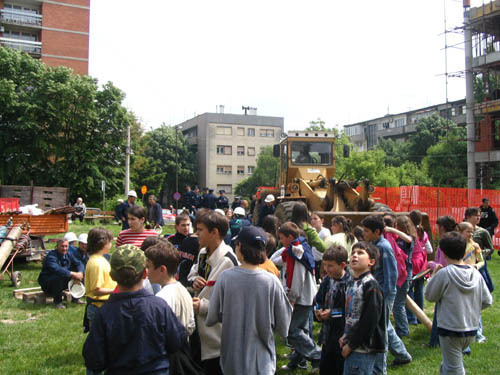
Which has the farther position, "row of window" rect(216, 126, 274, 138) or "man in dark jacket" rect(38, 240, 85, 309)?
"row of window" rect(216, 126, 274, 138)

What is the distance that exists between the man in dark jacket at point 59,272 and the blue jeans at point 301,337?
4446mm

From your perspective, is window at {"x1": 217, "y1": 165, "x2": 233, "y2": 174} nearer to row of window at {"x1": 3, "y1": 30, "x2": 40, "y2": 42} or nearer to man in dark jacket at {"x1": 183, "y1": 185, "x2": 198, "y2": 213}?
row of window at {"x1": 3, "y1": 30, "x2": 40, "y2": 42}

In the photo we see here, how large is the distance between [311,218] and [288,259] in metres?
2.63

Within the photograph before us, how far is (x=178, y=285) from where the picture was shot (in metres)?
3.44

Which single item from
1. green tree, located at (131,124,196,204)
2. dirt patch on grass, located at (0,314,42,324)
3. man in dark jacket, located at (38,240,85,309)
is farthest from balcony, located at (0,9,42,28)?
dirt patch on grass, located at (0,314,42,324)

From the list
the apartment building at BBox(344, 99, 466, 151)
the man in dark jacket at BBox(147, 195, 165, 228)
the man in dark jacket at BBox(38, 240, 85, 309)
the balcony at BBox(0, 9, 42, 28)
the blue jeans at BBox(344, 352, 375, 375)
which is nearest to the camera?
the blue jeans at BBox(344, 352, 375, 375)

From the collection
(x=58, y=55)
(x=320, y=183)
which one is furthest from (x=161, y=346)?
(x=58, y=55)

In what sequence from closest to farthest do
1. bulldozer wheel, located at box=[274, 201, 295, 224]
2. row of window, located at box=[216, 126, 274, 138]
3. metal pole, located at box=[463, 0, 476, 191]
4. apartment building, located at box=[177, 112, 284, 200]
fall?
bulldozer wheel, located at box=[274, 201, 295, 224], metal pole, located at box=[463, 0, 476, 191], apartment building, located at box=[177, 112, 284, 200], row of window, located at box=[216, 126, 274, 138]

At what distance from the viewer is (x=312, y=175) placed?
14.2 m

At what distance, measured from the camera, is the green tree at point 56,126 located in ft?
103

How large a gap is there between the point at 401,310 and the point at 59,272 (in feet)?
18.6

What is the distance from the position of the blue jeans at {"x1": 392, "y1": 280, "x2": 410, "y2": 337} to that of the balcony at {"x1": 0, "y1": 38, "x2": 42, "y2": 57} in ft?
166

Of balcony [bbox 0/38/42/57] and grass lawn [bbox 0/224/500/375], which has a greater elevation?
balcony [bbox 0/38/42/57]

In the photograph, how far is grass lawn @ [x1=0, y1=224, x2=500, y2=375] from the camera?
5.31 meters
